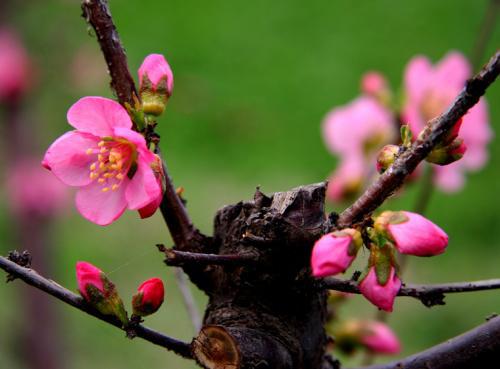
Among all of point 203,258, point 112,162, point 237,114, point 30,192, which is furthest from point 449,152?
point 237,114

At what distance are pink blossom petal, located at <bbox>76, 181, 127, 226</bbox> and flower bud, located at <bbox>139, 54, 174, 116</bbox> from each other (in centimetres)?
9

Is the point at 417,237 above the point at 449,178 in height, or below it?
below

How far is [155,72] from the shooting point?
0.75m

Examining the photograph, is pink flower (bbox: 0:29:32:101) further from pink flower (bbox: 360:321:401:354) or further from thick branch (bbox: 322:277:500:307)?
thick branch (bbox: 322:277:500:307)

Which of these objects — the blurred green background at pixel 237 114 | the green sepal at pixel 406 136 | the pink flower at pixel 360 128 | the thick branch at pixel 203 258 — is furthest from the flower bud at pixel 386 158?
the blurred green background at pixel 237 114

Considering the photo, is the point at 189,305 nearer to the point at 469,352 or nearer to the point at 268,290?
the point at 268,290

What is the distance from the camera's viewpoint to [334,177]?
4.70ft

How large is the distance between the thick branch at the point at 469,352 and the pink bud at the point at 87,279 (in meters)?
0.31

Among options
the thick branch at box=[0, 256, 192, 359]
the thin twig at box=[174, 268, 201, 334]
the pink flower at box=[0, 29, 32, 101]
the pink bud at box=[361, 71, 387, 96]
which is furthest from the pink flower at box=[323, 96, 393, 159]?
the pink flower at box=[0, 29, 32, 101]

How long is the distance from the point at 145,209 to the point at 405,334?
2485 mm

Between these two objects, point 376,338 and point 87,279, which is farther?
point 376,338

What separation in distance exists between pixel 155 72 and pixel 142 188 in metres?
0.12

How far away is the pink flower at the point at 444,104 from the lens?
133 cm

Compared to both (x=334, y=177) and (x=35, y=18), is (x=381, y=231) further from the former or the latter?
(x=35, y=18)
